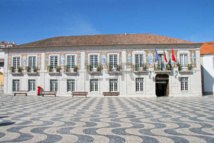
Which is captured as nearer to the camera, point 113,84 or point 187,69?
point 187,69

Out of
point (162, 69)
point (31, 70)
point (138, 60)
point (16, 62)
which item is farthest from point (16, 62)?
point (162, 69)

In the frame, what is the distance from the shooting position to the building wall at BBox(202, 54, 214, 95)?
Answer: 91.0 ft

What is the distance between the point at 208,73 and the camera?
91.8ft

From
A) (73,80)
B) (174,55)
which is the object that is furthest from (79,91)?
(174,55)

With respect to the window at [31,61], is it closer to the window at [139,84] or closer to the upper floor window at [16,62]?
the upper floor window at [16,62]

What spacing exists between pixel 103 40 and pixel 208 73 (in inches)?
586

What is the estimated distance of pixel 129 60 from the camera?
961 inches

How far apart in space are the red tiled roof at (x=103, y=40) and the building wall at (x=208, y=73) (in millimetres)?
5872

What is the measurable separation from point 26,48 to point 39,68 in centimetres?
306

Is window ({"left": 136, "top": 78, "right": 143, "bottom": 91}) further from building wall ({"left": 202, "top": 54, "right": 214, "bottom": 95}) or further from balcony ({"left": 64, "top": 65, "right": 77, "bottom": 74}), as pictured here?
building wall ({"left": 202, "top": 54, "right": 214, "bottom": 95})

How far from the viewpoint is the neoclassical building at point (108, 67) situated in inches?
947

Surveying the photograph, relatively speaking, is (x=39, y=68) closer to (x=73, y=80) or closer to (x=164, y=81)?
(x=73, y=80)

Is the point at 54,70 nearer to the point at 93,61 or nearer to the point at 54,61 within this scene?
the point at 54,61

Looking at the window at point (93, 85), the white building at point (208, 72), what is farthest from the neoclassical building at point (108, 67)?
the white building at point (208, 72)
